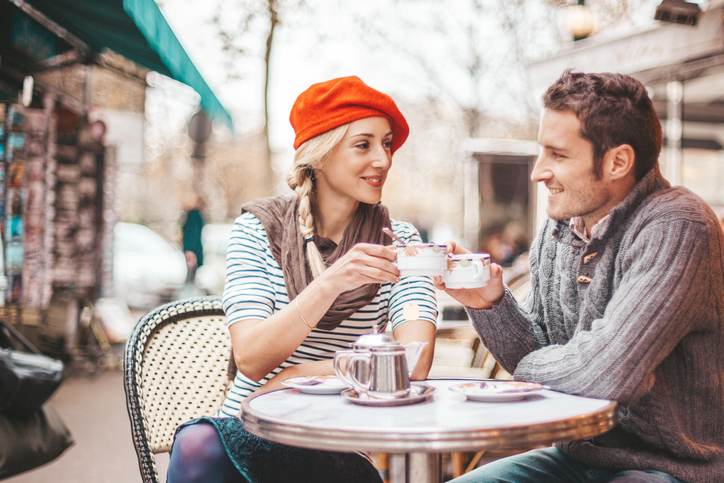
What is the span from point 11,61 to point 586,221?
6.16 m

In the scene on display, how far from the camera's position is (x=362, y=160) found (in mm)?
2791

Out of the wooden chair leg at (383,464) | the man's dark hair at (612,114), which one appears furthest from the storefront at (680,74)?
the man's dark hair at (612,114)

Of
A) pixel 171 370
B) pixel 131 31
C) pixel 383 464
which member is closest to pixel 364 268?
pixel 171 370

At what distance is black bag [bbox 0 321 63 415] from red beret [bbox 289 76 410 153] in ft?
8.44

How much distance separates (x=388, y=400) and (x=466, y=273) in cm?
46

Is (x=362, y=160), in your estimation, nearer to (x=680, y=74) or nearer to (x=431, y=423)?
(x=431, y=423)

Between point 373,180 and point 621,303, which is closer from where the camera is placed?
point 621,303

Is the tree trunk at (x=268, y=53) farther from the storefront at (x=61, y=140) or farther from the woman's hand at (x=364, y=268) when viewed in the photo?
the woman's hand at (x=364, y=268)

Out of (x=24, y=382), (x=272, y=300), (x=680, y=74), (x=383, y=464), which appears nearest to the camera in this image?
(x=272, y=300)

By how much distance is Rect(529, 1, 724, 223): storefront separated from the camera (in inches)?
278

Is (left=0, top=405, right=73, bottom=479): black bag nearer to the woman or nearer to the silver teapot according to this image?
Answer: the woman

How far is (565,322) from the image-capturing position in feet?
7.97

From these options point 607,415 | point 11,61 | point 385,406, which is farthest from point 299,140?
point 11,61

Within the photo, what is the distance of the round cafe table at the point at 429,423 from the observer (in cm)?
163
